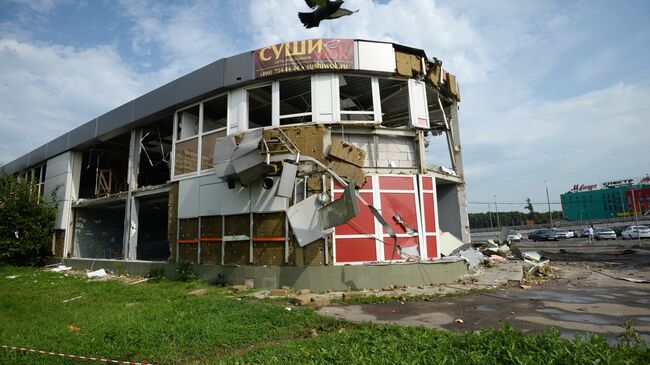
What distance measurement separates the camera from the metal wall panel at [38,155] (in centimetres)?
2103

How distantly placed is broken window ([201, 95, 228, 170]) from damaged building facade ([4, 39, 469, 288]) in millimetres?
49

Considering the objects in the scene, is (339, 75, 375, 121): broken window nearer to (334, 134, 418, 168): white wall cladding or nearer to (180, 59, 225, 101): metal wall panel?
(334, 134, 418, 168): white wall cladding

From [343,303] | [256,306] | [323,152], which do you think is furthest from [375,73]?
[256,306]

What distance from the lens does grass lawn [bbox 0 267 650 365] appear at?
144 inches

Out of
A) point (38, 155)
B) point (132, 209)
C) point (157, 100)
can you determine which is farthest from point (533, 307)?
point (38, 155)

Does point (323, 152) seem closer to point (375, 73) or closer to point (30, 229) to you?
point (375, 73)

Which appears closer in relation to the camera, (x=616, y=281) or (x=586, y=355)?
(x=586, y=355)

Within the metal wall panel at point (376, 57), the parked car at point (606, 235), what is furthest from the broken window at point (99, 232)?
the parked car at point (606, 235)

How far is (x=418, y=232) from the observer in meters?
10.5

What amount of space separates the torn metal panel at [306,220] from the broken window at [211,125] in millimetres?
4215

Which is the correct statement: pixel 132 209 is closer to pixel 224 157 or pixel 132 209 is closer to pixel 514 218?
pixel 224 157

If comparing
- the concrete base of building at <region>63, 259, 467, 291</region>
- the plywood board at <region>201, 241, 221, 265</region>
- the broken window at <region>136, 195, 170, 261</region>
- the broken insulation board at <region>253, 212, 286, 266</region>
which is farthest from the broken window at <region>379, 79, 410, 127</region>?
the broken window at <region>136, 195, 170, 261</region>

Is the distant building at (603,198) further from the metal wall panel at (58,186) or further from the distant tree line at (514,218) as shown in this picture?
the metal wall panel at (58,186)

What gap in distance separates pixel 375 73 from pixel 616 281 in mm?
9432
